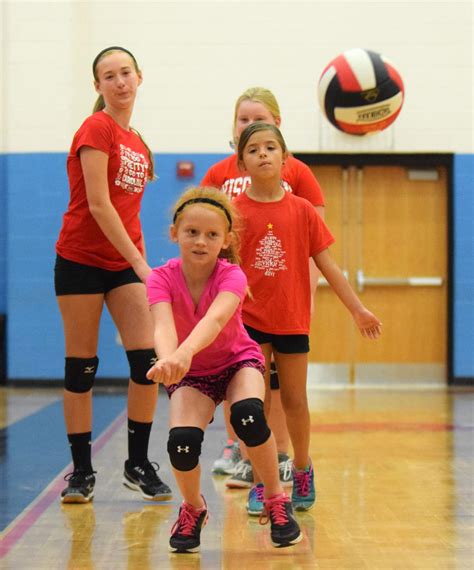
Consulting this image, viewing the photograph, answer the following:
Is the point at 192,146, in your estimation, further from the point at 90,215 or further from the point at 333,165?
the point at 90,215

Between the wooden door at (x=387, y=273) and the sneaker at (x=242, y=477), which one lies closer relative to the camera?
the sneaker at (x=242, y=477)

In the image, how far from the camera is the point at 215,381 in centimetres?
312

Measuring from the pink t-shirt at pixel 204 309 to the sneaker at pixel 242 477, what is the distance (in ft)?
3.68

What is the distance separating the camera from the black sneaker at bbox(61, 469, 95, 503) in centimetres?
374

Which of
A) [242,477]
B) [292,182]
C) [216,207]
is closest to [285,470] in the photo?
[242,477]

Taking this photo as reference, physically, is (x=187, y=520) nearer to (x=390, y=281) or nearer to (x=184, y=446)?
(x=184, y=446)

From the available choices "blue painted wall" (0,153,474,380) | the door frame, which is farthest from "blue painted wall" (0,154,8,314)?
the door frame

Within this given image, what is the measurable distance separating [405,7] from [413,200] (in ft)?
5.62

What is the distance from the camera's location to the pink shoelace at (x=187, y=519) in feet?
9.98

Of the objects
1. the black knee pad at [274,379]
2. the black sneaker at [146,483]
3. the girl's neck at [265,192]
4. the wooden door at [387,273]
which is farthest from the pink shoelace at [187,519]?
the wooden door at [387,273]

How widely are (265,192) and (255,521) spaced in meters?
1.19

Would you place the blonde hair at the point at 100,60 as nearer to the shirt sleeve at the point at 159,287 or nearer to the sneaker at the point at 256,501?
the shirt sleeve at the point at 159,287

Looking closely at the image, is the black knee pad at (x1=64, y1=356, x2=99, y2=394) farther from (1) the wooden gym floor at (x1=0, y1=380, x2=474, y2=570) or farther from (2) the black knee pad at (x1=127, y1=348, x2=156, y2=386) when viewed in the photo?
(1) the wooden gym floor at (x1=0, y1=380, x2=474, y2=570)

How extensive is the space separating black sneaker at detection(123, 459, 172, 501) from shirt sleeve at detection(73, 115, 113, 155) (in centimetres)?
126
